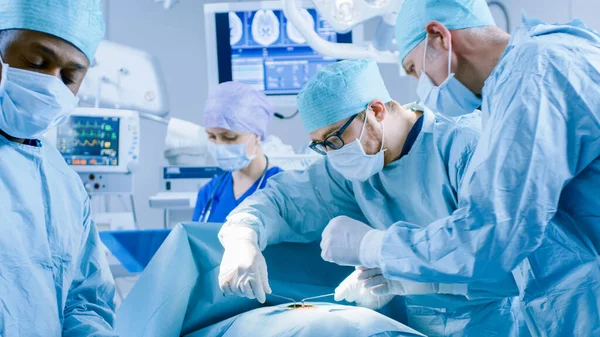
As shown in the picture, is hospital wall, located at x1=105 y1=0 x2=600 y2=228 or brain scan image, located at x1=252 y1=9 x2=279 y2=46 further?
hospital wall, located at x1=105 y1=0 x2=600 y2=228

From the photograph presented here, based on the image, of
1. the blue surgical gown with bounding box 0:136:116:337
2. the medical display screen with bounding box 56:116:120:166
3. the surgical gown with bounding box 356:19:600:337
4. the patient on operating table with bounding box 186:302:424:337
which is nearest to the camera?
the surgical gown with bounding box 356:19:600:337

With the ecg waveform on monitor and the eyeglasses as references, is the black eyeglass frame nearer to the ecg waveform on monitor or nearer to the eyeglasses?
the eyeglasses

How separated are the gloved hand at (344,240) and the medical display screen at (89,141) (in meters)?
1.90

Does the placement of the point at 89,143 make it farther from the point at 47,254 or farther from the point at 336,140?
the point at 47,254

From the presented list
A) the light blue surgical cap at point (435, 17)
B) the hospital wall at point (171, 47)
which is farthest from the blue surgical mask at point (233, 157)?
the hospital wall at point (171, 47)

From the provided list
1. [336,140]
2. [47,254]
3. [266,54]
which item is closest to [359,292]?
[336,140]

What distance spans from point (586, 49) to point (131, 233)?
1583 millimetres

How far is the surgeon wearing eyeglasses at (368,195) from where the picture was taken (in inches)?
54.0

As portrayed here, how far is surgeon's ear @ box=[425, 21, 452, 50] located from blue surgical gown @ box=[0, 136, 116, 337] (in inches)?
32.7

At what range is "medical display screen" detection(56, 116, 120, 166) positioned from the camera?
2.93 meters

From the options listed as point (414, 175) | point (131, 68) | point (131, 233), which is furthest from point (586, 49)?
point (131, 68)

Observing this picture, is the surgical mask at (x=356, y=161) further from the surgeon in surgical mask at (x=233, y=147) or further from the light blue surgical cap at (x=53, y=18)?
the surgeon in surgical mask at (x=233, y=147)

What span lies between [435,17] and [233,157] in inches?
50.2

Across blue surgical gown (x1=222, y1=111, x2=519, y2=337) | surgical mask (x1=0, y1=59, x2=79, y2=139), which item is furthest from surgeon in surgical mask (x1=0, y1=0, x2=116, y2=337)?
blue surgical gown (x1=222, y1=111, x2=519, y2=337)
